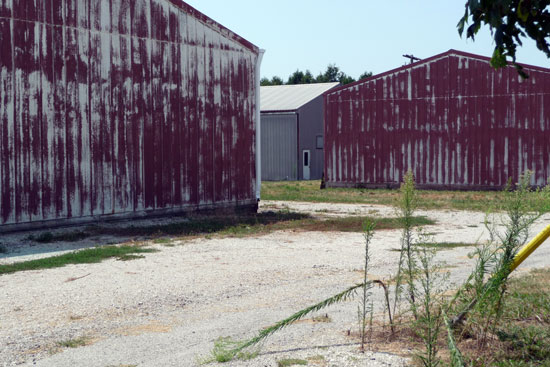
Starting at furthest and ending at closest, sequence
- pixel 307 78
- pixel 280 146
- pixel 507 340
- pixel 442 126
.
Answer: pixel 307 78, pixel 280 146, pixel 442 126, pixel 507 340

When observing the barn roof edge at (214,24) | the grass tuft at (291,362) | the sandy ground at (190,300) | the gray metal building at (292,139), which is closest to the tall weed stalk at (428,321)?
the sandy ground at (190,300)

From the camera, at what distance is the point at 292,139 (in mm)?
43000

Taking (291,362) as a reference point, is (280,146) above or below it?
above

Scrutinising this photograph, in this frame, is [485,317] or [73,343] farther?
[73,343]

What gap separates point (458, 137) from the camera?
30.6 meters

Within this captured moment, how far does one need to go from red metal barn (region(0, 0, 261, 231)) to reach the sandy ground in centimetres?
228

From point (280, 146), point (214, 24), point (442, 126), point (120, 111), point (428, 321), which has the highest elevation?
point (214, 24)

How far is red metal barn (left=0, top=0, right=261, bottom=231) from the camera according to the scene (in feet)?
53.1

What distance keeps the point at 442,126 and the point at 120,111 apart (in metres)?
16.6

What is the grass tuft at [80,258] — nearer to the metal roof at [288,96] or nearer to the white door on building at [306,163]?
the metal roof at [288,96]

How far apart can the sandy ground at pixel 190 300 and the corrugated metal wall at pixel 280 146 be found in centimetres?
2808

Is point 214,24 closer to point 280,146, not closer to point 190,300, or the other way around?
point 190,300

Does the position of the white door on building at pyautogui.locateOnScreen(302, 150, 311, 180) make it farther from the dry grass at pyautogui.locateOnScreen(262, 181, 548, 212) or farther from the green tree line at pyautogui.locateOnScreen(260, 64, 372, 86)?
the green tree line at pyautogui.locateOnScreen(260, 64, 372, 86)

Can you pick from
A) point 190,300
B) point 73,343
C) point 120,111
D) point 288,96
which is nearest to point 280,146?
point 288,96
